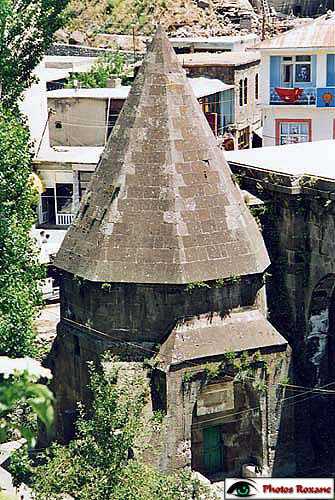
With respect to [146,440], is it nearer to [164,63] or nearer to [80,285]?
[80,285]

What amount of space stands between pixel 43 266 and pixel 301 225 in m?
5.33

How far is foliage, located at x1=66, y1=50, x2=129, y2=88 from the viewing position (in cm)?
4372

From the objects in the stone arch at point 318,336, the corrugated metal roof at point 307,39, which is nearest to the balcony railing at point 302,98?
the corrugated metal roof at point 307,39

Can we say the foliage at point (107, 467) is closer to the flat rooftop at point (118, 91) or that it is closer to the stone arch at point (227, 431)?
the stone arch at point (227, 431)

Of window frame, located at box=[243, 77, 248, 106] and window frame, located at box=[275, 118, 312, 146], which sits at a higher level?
window frame, located at box=[243, 77, 248, 106]

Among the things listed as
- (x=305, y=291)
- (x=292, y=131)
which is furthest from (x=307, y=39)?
(x=305, y=291)

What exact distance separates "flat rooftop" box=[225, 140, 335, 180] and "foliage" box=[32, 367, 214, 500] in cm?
622

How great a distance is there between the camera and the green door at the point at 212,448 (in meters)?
Result: 22.3

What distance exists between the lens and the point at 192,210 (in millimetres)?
21500

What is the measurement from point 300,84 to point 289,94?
1.68ft

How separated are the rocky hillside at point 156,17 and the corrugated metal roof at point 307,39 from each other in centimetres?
2574

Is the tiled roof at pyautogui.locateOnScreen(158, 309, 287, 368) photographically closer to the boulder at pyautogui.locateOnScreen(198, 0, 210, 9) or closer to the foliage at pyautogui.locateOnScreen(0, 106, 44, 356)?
the foliage at pyautogui.locateOnScreen(0, 106, 44, 356)

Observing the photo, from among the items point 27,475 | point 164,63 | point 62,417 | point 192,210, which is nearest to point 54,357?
point 62,417

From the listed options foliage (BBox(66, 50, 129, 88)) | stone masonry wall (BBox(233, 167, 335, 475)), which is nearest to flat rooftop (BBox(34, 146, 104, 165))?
foliage (BBox(66, 50, 129, 88))
